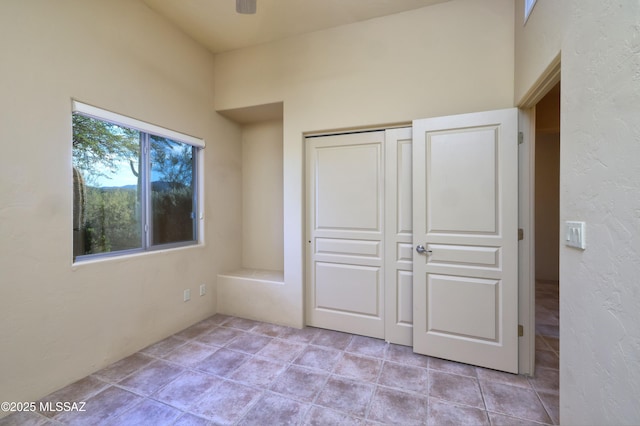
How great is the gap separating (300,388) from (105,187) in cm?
235

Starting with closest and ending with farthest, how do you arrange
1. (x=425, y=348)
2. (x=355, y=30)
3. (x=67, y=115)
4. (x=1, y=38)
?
1. (x=1, y=38)
2. (x=67, y=115)
3. (x=425, y=348)
4. (x=355, y=30)

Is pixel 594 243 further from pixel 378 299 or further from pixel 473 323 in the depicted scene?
pixel 378 299

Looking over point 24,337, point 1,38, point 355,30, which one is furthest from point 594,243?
point 1,38

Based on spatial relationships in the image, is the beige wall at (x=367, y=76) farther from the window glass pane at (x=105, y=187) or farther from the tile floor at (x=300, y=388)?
→ the window glass pane at (x=105, y=187)

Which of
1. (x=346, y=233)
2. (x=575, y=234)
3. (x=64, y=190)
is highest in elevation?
(x=64, y=190)

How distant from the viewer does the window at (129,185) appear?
6.90ft

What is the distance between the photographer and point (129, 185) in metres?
2.47

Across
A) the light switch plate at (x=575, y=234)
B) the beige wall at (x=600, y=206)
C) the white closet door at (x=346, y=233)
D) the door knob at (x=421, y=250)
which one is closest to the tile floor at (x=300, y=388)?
the white closet door at (x=346, y=233)

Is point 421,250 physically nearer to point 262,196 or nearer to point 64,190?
point 262,196

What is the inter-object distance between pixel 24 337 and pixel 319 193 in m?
2.53

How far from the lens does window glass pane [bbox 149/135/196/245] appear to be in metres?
2.70

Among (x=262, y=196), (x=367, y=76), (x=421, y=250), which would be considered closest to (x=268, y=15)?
(x=367, y=76)

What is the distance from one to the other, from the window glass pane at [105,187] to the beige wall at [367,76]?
1315 mm

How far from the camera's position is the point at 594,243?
42.5 inches
